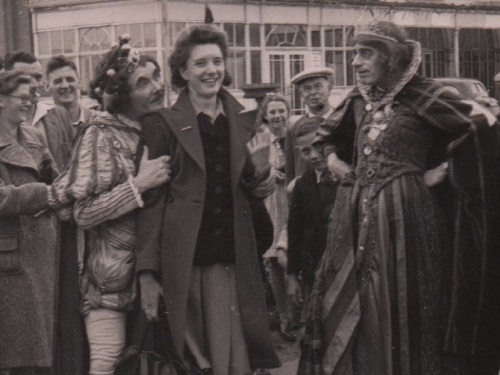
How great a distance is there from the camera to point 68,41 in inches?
1021

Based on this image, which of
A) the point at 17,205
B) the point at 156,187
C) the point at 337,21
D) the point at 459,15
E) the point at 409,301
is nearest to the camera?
the point at 156,187

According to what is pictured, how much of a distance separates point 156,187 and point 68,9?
22.5 metres

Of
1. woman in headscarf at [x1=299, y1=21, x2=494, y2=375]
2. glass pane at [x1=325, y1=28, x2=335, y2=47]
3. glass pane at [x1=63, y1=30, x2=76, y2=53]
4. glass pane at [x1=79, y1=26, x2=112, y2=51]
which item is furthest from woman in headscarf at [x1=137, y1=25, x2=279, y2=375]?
glass pane at [x1=325, y1=28, x2=335, y2=47]

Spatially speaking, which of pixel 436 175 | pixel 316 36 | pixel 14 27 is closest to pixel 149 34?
pixel 14 27

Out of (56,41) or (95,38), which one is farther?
(56,41)

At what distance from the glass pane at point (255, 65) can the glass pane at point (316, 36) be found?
2183 millimetres

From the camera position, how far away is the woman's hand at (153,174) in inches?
172

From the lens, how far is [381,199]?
16.2ft

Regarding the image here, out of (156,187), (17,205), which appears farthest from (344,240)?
(17,205)

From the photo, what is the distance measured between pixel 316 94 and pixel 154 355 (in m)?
3.70

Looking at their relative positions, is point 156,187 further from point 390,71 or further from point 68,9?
point 68,9

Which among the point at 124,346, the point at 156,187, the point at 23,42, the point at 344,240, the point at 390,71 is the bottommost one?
the point at 124,346

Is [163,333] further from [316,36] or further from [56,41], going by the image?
[316,36]

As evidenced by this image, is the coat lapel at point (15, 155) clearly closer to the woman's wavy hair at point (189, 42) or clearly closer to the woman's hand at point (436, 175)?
the woman's wavy hair at point (189, 42)
